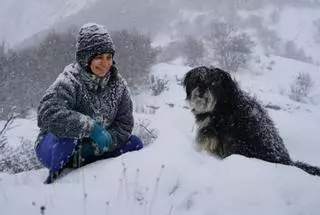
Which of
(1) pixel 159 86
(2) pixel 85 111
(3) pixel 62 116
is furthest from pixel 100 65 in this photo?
(1) pixel 159 86

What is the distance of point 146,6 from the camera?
193ft

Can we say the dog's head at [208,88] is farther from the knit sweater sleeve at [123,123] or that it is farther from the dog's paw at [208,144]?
the knit sweater sleeve at [123,123]

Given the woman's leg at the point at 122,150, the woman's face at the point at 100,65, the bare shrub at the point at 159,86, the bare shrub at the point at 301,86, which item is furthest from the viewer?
the bare shrub at the point at 301,86

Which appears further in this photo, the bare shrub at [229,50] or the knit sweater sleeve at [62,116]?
the bare shrub at [229,50]

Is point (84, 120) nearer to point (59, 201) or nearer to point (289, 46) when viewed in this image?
point (59, 201)

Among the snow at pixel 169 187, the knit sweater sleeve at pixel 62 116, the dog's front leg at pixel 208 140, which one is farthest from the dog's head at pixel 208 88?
the knit sweater sleeve at pixel 62 116

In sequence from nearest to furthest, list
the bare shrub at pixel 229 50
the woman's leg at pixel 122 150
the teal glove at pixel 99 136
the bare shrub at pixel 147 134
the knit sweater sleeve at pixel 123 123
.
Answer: the teal glove at pixel 99 136 → the woman's leg at pixel 122 150 → the knit sweater sleeve at pixel 123 123 → the bare shrub at pixel 147 134 → the bare shrub at pixel 229 50

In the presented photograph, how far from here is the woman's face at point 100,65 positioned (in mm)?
3487

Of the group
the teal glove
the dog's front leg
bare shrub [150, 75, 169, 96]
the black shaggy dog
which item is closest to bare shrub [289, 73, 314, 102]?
bare shrub [150, 75, 169, 96]

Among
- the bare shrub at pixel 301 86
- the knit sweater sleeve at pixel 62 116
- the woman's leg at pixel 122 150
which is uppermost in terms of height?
the knit sweater sleeve at pixel 62 116

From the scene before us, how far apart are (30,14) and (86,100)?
69.6 meters

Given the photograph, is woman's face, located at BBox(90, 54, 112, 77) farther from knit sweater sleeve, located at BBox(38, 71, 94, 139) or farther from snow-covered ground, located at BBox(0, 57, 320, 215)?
snow-covered ground, located at BBox(0, 57, 320, 215)

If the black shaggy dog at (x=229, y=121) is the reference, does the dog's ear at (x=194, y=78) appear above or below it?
above

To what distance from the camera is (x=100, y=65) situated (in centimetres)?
349
